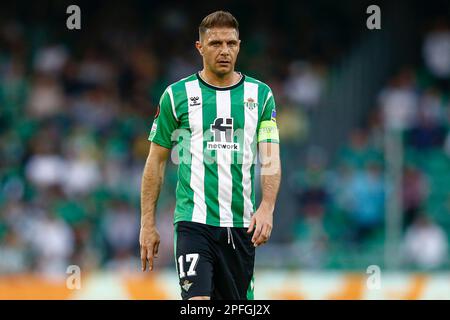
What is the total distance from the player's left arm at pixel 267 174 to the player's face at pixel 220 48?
1.25 ft

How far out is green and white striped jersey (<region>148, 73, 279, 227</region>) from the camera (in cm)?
641

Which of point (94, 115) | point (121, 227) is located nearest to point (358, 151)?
point (121, 227)

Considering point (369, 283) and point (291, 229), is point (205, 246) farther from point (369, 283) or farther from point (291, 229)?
point (291, 229)

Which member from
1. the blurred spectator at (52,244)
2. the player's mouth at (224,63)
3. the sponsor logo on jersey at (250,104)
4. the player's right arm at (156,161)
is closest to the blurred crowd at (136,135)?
the blurred spectator at (52,244)

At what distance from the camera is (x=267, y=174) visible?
6.39 meters

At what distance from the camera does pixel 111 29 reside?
16.8 m

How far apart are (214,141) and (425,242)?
784 centimetres

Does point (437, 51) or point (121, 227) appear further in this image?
point (437, 51)

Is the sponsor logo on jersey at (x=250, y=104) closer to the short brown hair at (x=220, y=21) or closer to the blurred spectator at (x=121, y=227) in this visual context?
the short brown hair at (x=220, y=21)

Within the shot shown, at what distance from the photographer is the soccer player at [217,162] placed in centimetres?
637

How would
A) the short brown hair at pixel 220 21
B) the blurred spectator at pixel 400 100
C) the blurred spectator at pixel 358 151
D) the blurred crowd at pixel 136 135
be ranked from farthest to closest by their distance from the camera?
1. the blurred spectator at pixel 400 100
2. the blurred spectator at pixel 358 151
3. the blurred crowd at pixel 136 135
4. the short brown hair at pixel 220 21

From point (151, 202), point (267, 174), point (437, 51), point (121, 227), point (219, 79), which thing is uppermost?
point (437, 51)

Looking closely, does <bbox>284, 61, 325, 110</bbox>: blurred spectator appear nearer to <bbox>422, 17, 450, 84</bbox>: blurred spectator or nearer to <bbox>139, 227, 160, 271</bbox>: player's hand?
<bbox>422, 17, 450, 84</bbox>: blurred spectator

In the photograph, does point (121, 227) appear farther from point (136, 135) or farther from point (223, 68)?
point (223, 68)
